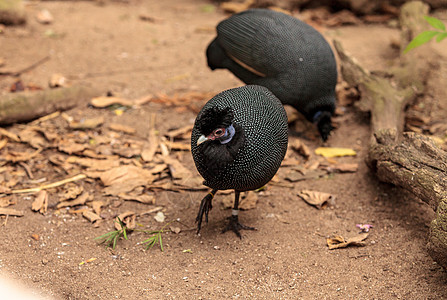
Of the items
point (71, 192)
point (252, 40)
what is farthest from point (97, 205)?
point (252, 40)

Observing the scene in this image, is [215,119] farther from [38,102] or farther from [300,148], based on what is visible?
[38,102]

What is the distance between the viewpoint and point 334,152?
13.8 feet

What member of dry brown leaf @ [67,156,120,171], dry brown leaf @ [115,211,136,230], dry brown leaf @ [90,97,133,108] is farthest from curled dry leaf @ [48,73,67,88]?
dry brown leaf @ [115,211,136,230]

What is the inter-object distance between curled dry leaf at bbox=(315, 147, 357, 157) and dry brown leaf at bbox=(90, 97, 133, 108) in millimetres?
2063

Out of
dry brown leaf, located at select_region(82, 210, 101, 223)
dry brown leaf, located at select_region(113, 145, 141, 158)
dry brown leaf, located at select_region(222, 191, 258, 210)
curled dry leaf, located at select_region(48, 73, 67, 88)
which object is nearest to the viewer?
dry brown leaf, located at select_region(82, 210, 101, 223)

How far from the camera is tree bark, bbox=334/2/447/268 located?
8.91 ft

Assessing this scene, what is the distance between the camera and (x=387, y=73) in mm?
4566

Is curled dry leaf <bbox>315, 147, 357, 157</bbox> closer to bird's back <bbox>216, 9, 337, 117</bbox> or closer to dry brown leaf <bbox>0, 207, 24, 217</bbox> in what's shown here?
bird's back <bbox>216, 9, 337, 117</bbox>

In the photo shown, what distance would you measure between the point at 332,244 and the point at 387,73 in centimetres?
226

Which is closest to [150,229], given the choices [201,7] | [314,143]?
[314,143]

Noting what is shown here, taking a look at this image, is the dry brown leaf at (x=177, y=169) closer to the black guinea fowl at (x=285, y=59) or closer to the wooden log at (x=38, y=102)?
the black guinea fowl at (x=285, y=59)

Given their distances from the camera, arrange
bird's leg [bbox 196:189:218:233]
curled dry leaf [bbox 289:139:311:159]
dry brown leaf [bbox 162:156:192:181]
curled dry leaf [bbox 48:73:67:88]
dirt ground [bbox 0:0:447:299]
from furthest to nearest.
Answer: curled dry leaf [bbox 48:73:67:88] < curled dry leaf [bbox 289:139:311:159] < dry brown leaf [bbox 162:156:192:181] < bird's leg [bbox 196:189:218:233] < dirt ground [bbox 0:0:447:299]

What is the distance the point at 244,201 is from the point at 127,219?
3.05ft

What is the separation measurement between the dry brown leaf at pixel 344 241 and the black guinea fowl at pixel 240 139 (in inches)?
27.1
